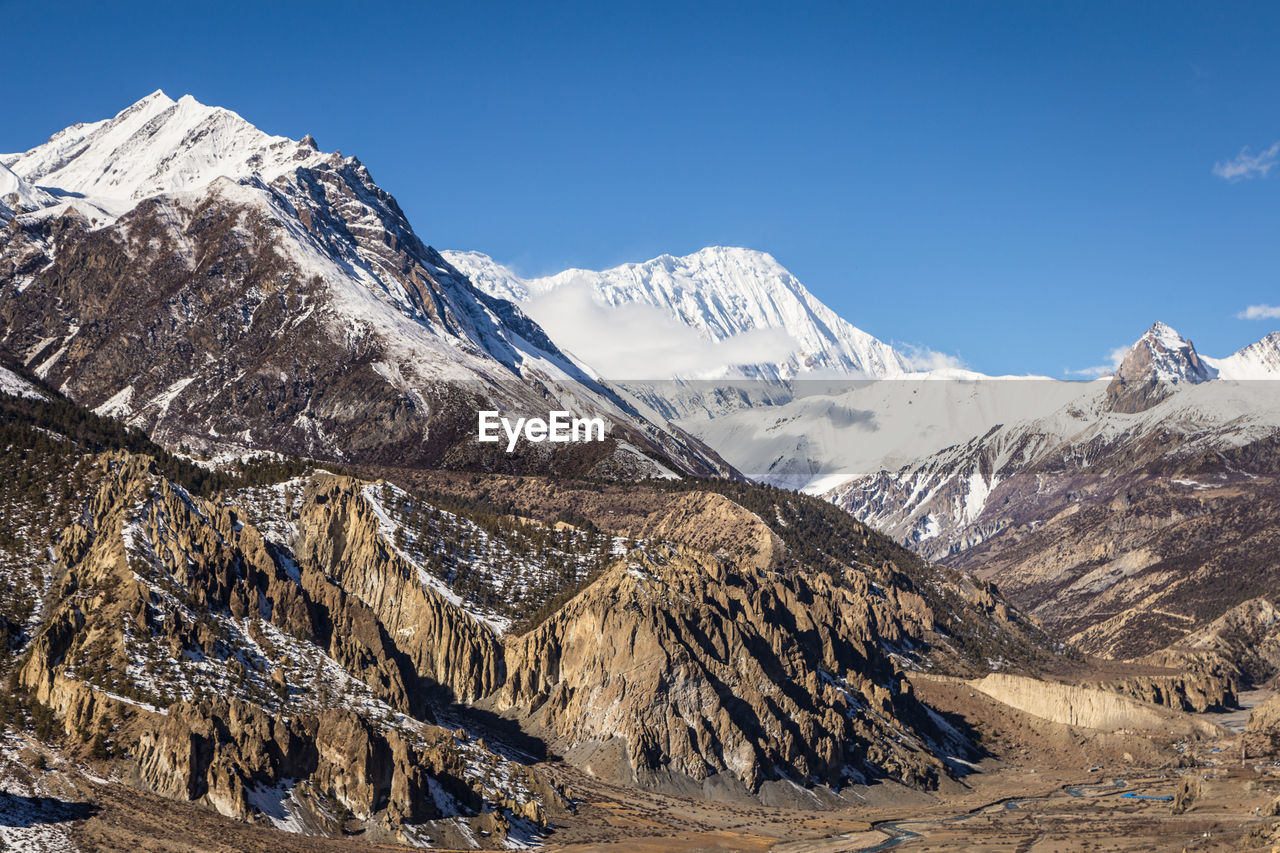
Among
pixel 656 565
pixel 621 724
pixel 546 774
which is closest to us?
pixel 546 774

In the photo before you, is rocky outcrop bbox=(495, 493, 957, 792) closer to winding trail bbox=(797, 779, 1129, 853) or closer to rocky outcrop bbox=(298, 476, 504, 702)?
rocky outcrop bbox=(298, 476, 504, 702)

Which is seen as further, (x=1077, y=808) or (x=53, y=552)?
(x=1077, y=808)

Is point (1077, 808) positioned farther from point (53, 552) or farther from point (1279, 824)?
point (53, 552)

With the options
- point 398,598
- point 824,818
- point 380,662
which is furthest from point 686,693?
point 398,598

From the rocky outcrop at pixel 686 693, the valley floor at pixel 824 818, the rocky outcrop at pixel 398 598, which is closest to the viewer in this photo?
the valley floor at pixel 824 818

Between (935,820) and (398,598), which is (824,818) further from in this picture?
(398,598)

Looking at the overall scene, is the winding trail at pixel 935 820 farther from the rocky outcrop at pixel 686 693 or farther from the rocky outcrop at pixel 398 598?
the rocky outcrop at pixel 398 598

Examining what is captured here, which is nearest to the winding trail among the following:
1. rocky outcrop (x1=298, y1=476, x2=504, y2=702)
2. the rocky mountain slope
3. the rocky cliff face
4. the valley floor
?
the valley floor

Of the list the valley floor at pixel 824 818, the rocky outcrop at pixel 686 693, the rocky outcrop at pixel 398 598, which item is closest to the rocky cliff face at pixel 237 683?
the valley floor at pixel 824 818

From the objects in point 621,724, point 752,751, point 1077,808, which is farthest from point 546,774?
point 1077,808
